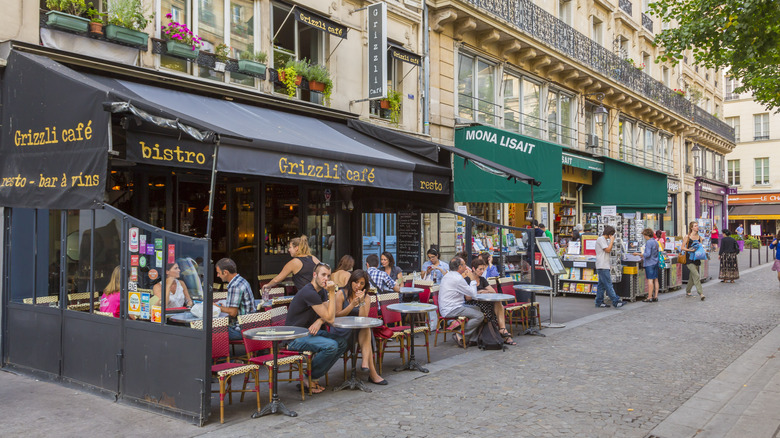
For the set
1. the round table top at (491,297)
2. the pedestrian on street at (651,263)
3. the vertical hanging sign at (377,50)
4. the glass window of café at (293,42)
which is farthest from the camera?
the pedestrian on street at (651,263)

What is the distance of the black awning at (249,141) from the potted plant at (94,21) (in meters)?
0.59

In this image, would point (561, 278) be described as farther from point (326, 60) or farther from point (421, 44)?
point (326, 60)

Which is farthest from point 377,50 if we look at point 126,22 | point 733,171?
point 733,171

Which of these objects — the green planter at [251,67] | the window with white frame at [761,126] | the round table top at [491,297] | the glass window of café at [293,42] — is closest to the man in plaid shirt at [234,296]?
the round table top at [491,297]

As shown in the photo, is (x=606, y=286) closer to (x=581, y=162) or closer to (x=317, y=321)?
(x=581, y=162)

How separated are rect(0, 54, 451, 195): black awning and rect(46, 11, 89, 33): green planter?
0.59 metres

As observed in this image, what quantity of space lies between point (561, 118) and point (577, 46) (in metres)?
2.44

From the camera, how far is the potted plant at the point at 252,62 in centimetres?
1008

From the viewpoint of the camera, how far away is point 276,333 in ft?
18.6

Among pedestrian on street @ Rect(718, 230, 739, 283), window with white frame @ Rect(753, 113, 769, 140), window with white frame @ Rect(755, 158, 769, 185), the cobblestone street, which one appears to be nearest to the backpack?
the cobblestone street

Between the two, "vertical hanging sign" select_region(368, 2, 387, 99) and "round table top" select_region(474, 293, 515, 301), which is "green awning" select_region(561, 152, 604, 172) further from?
"round table top" select_region(474, 293, 515, 301)

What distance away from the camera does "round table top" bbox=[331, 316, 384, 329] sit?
6.21 m

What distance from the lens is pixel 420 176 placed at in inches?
396

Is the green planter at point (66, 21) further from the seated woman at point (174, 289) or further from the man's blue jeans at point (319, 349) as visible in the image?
the man's blue jeans at point (319, 349)
